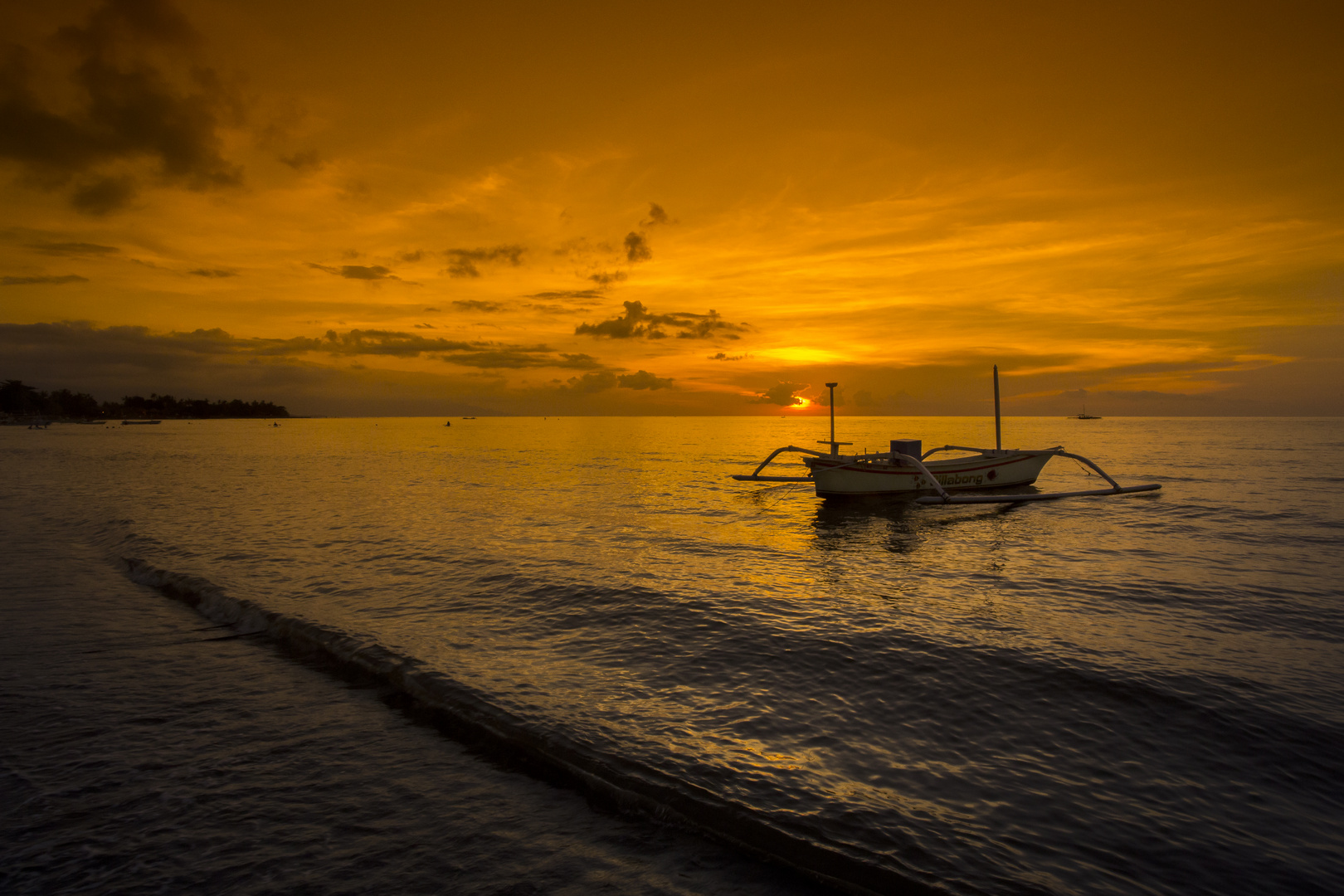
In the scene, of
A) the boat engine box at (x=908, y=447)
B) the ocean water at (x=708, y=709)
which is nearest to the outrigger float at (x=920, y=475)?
the boat engine box at (x=908, y=447)

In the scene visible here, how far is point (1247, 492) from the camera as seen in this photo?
131 ft

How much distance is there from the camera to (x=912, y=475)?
3550 centimetres

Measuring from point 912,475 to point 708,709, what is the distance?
2984 cm

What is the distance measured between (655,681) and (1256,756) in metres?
8.11

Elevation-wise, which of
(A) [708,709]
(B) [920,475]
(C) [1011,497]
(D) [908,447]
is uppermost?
(D) [908,447]

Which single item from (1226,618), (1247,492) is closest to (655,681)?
(1226,618)

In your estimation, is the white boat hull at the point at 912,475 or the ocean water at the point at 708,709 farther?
the white boat hull at the point at 912,475

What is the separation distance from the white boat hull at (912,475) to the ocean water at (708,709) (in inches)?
490

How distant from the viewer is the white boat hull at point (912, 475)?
34.8 m

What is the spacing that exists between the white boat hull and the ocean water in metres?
12.4

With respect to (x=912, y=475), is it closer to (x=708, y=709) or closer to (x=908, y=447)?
(x=908, y=447)

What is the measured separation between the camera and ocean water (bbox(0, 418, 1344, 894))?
5758 mm

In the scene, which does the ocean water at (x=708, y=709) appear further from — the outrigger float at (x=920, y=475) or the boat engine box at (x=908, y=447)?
the boat engine box at (x=908, y=447)

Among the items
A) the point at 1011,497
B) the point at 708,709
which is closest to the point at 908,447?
the point at 1011,497
